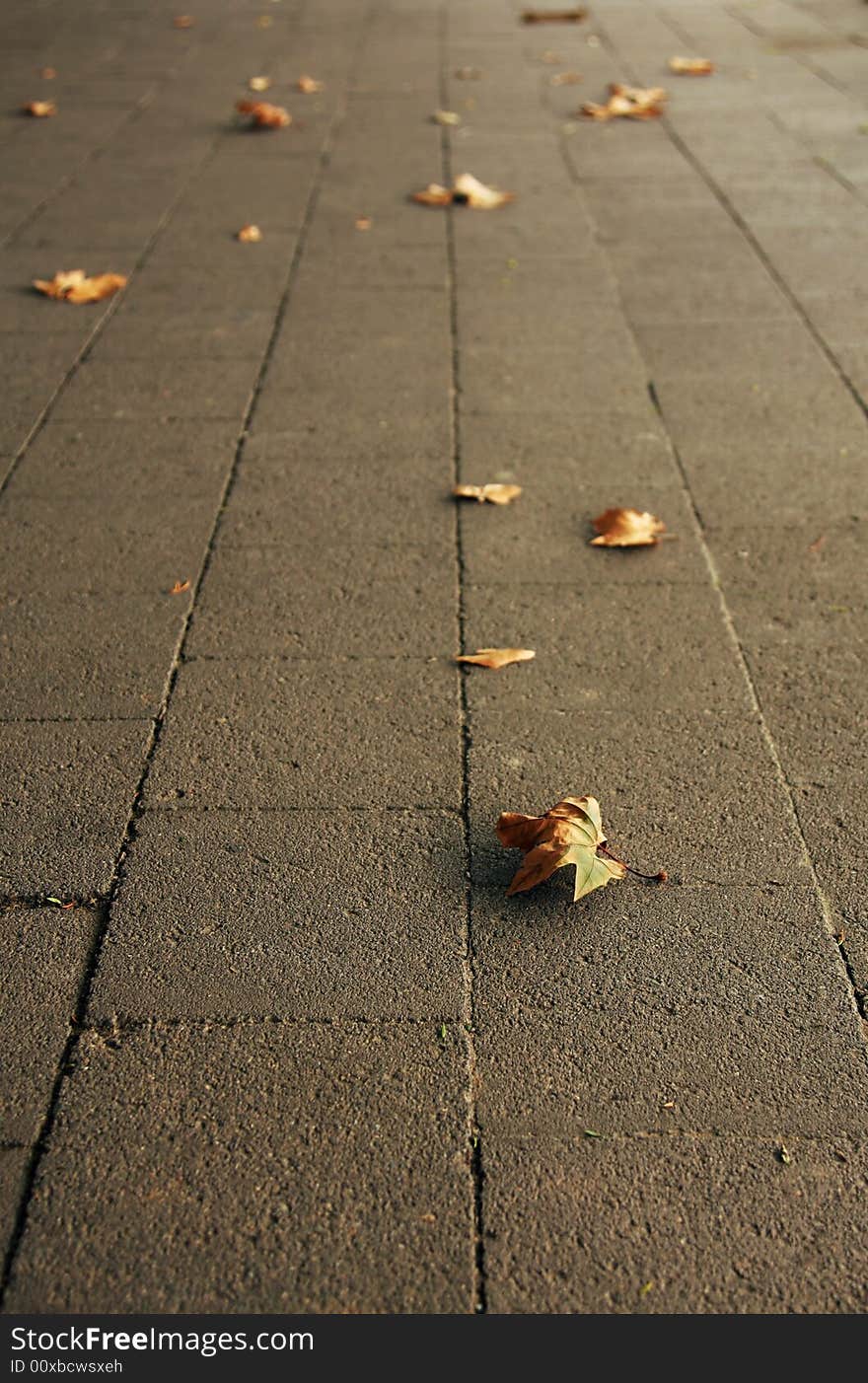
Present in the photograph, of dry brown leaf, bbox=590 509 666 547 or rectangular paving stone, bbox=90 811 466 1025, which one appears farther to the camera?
dry brown leaf, bbox=590 509 666 547

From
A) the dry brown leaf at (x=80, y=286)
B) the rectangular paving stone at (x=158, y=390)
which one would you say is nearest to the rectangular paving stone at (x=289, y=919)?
the rectangular paving stone at (x=158, y=390)

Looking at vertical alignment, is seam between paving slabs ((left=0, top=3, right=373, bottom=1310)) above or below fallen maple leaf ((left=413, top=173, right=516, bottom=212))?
below

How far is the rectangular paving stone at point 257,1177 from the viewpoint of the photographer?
Result: 1934mm

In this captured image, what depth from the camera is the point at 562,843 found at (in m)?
2.64

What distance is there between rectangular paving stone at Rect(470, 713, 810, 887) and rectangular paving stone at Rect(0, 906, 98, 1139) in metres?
0.85

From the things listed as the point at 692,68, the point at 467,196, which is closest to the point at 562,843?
the point at 467,196

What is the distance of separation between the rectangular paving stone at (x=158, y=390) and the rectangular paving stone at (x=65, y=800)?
1.94 meters

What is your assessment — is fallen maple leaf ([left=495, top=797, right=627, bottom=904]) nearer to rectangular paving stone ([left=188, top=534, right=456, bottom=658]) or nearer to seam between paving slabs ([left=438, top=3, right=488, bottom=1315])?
seam between paving slabs ([left=438, top=3, right=488, bottom=1315])

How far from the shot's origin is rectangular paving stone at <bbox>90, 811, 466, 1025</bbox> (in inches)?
94.5

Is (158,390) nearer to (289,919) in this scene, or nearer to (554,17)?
(289,919)

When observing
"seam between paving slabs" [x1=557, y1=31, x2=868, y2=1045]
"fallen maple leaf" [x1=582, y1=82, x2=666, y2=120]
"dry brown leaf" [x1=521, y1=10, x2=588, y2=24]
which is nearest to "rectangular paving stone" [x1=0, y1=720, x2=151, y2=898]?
"seam between paving slabs" [x1=557, y1=31, x2=868, y2=1045]

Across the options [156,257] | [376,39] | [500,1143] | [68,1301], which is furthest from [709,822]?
[376,39]

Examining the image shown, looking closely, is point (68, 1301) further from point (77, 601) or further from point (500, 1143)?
point (77, 601)

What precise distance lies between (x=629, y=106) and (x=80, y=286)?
4.63m
